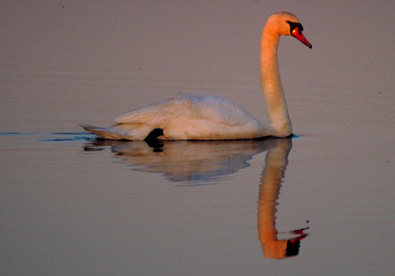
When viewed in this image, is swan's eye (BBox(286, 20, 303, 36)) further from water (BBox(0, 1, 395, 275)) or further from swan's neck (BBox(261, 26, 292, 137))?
water (BBox(0, 1, 395, 275))

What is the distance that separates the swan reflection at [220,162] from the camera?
710 cm

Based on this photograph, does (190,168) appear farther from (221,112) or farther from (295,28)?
(295,28)

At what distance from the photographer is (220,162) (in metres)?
9.83

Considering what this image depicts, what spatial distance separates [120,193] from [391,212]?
2.11 meters

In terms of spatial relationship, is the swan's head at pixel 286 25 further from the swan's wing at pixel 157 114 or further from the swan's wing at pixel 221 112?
the swan's wing at pixel 157 114

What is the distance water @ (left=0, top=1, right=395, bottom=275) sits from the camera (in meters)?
6.63

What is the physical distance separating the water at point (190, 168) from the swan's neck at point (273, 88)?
0.84ft

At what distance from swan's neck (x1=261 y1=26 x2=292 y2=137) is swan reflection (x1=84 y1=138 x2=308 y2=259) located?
213 millimetres

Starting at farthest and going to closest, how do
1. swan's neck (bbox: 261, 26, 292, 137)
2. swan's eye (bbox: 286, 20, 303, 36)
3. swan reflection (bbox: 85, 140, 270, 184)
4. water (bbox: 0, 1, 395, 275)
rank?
swan's eye (bbox: 286, 20, 303, 36)
swan's neck (bbox: 261, 26, 292, 137)
swan reflection (bbox: 85, 140, 270, 184)
water (bbox: 0, 1, 395, 275)

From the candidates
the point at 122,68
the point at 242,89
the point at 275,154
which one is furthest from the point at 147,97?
the point at 275,154

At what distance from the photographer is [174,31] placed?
68.9 feet

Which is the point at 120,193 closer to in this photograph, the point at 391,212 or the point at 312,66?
the point at 391,212

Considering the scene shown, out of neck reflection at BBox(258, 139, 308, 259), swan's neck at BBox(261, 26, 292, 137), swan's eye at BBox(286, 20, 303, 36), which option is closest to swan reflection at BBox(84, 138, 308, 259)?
neck reflection at BBox(258, 139, 308, 259)

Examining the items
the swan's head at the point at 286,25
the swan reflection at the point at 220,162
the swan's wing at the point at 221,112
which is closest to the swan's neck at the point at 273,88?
the swan's head at the point at 286,25
